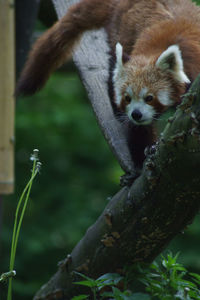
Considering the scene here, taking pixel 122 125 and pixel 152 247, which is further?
pixel 122 125

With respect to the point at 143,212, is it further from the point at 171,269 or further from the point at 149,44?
the point at 149,44

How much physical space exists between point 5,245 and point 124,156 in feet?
17.3

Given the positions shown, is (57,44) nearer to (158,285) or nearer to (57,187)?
(158,285)

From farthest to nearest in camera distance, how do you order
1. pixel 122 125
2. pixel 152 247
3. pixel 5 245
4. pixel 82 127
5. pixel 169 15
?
1. pixel 82 127
2. pixel 5 245
3. pixel 169 15
4. pixel 122 125
5. pixel 152 247

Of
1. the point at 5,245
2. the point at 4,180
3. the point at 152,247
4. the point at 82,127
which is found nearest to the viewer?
the point at 152,247

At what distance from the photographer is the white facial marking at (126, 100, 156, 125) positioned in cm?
305

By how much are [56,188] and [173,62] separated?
5.32 meters

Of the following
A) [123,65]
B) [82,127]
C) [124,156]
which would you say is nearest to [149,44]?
[123,65]

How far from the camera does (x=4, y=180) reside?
3.92 m

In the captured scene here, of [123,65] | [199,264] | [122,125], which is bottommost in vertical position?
[199,264]

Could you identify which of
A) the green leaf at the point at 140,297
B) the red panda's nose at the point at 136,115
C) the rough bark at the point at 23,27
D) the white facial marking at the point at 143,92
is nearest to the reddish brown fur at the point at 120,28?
the white facial marking at the point at 143,92

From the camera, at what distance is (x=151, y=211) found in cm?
225

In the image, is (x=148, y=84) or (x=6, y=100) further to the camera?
(x=6, y=100)

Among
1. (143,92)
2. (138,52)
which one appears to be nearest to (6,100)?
(138,52)
